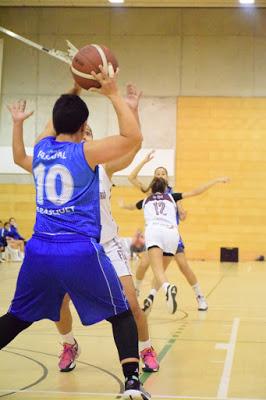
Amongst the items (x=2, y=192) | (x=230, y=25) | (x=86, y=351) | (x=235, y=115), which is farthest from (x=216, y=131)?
(x=86, y=351)

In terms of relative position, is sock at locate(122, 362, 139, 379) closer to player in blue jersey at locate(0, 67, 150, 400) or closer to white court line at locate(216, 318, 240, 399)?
player in blue jersey at locate(0, 67, 150, 400)

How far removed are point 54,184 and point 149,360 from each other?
194 cm

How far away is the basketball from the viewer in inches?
154

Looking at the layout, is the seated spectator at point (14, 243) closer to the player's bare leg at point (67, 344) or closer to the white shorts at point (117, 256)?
the player's bare leg at point (67, 344)

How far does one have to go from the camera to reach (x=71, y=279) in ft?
12.0

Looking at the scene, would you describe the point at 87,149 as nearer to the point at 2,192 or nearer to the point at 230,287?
the point at 230,287

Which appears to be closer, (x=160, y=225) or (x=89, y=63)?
(x=89, y=63)

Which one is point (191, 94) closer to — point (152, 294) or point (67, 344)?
point (152, 294)

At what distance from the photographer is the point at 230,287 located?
12344mm

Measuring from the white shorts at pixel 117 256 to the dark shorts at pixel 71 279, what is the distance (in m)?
1.16

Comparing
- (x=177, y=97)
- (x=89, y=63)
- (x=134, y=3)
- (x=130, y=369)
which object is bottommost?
(x=130, y=369)

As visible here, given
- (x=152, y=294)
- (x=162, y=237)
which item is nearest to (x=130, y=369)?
(x=152, y=294)

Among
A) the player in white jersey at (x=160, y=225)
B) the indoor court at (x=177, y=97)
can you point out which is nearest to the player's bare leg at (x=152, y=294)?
the player in white jersey at (x=160, y=225)

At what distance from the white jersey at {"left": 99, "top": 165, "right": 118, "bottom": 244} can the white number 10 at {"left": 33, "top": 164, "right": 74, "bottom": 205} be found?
1012 millimetres
